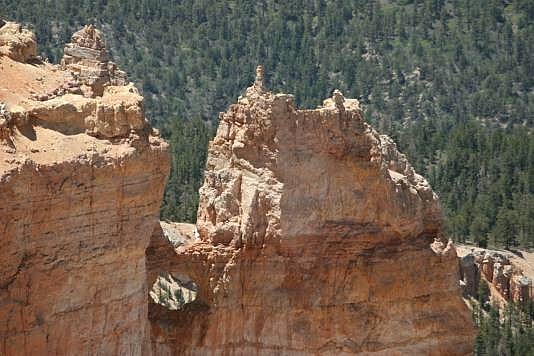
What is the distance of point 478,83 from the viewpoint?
490ft

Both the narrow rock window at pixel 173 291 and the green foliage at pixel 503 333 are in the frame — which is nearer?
the narrow rock window at pixel 173 291

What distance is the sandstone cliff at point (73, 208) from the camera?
32406mm

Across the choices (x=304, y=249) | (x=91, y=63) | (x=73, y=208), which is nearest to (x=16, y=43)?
(x=91, y=63)

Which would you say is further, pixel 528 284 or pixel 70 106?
A: pixel 528 284

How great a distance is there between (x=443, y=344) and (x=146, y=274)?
8721mm

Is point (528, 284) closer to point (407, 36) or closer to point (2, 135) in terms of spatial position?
point (2, 135)

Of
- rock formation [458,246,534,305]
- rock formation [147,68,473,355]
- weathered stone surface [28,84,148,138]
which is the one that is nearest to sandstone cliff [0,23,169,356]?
weathered stone surface [28,84,148,138]

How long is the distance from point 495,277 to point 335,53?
75367 mm

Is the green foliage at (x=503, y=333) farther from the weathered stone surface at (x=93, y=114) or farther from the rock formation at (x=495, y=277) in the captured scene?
the weathered stone surface at (x=93, y=114)

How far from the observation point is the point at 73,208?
3312 centimetres

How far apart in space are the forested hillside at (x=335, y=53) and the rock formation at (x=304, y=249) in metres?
72.0

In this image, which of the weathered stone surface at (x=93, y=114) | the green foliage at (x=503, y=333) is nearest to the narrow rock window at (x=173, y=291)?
the green foliage at (x=503, y=333)

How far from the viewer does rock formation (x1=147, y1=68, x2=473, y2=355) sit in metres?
39.3

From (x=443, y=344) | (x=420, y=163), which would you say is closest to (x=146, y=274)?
(x=443, y=344)
